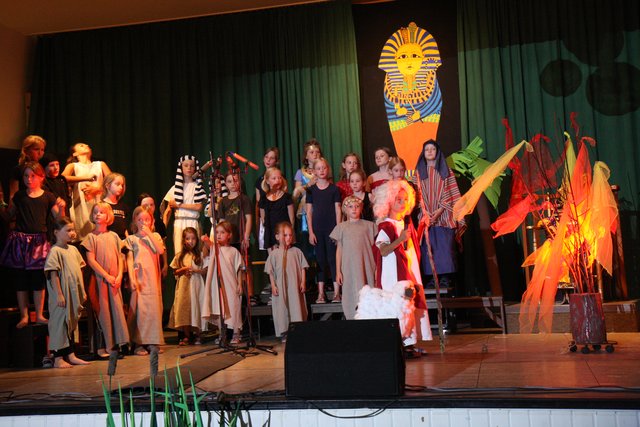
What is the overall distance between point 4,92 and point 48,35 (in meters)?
1.01

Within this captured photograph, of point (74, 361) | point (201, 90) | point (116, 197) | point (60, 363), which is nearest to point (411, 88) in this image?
point (201, 90)

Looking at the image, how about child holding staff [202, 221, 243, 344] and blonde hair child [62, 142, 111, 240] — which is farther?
blonde hair child [62, 142, 111, 240]

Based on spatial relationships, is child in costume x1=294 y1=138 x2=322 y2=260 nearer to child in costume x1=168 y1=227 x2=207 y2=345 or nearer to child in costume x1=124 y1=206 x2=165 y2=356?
child in costume x1=168 y1=227 x2=207 y2=345

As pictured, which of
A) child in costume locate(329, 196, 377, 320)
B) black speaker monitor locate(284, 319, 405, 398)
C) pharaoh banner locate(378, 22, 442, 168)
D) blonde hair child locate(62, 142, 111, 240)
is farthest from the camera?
pharaoh banner locate(378, 22, 442, 168)

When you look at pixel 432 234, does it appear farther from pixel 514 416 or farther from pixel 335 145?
pixel 514 416

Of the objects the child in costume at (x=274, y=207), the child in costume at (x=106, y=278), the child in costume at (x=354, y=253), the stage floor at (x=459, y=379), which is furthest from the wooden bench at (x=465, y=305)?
the child in costume at (x=106, y=278)

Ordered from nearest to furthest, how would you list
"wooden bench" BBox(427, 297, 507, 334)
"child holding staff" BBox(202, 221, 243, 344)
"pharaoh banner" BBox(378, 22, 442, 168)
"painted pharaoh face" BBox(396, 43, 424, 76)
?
"child holding staff" BBox(202, 221, 243, 344), "wooden bench" BBox(427, 297, 507, 334), "pharaoh banner" BBox(378, 22, 442, 168), "painted pharaoh face" BBox(396, 43, 424, 76)

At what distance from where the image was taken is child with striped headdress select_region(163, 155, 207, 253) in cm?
759

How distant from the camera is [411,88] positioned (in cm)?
893

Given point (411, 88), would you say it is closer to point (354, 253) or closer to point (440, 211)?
point (440, 211)

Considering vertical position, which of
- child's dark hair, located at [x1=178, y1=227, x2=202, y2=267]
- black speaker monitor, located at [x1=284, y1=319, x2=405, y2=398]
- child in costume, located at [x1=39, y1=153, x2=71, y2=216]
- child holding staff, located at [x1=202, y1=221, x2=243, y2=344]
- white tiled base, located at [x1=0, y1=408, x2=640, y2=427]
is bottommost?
white tiled base, located at [x1=0, y1=408, x2=640, y2=427]

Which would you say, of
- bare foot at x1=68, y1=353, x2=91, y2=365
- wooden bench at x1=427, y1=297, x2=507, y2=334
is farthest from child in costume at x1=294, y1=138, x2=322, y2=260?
bare foot at x1=68, y1=353, x2=91, y2=365

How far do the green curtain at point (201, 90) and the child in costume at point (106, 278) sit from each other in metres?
3.08

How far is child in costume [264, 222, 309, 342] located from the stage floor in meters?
0.72
